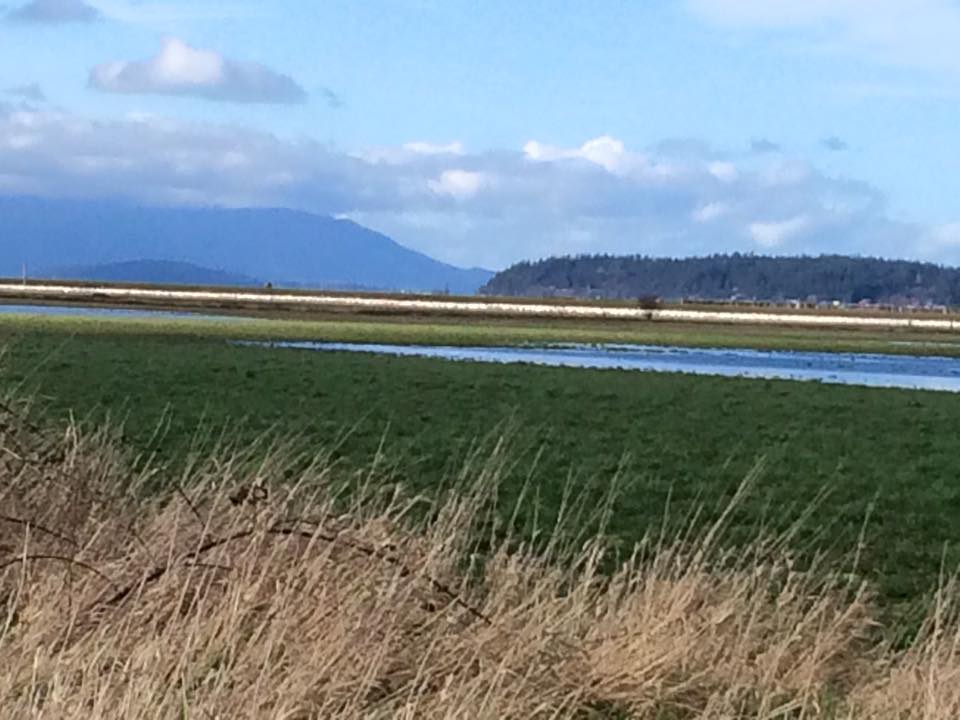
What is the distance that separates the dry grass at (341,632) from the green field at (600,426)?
4.52 meters

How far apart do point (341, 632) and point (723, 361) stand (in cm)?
5236

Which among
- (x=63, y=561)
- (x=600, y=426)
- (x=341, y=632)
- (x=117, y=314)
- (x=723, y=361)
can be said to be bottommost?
(x=723, y=361)

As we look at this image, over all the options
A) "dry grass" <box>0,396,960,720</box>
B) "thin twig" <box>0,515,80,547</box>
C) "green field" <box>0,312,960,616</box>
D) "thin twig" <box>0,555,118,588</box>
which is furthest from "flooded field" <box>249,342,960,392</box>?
"thin twig" <box>0,555,118,588</box>

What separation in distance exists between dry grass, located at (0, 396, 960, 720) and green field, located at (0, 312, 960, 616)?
4.52 metres

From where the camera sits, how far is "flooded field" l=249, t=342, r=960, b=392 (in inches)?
1957

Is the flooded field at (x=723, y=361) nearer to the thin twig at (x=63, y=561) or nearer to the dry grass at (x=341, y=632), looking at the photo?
the dry grass at (x=341, y=632)

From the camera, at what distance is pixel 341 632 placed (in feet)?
21.3

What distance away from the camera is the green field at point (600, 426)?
17312mm

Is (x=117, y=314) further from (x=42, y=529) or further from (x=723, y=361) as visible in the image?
(x=42, y=529)

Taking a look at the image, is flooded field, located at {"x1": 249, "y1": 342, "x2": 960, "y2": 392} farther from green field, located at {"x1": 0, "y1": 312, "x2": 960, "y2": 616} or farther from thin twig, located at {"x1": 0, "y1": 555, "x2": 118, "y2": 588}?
thin twig, located at {"x1": 0, "y1": 555, "x2": 118, "y2": 588}

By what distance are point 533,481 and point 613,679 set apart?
39.2 feet

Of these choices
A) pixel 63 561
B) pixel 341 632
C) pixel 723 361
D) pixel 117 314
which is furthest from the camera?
pixel 117 314

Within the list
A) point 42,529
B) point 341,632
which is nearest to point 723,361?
point 42,529

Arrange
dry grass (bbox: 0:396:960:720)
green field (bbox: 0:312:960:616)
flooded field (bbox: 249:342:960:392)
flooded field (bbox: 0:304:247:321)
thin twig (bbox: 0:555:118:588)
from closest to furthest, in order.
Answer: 1. dry grass (bbox: 0:396:960:720)
2. thin twig (bbox: 0:555:118:588)
3. green field (bbox: 0:312:960:616)
4. flooded field (bbox: 249:342:960:392)
5. flooded field (bbox: 0:304:247:321)
